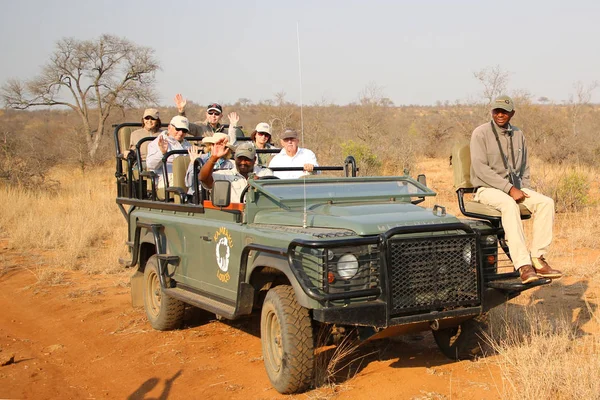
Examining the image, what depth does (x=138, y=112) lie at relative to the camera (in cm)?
3588

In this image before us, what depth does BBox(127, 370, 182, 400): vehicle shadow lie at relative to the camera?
530 centimetres

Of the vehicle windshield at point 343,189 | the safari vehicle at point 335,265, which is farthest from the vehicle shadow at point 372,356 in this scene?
the vehicle windshield at point 343,189

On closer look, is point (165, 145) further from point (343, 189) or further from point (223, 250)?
point (343, 189)

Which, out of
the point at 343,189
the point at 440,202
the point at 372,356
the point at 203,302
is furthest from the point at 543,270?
the point at 440,202

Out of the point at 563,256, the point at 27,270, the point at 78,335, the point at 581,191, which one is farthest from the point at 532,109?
the point at 78,335

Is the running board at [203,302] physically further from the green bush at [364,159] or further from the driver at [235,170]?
the green bush at [364,159]

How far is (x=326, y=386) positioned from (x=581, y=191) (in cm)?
1010

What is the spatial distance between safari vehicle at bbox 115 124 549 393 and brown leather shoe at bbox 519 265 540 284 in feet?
0.15

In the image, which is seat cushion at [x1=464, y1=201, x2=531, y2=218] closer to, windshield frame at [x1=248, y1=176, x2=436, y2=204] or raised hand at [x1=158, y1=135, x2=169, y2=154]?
windshield frame at [x1=248, y1=176, x2=436, y2=204]

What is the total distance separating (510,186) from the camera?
5.77 m

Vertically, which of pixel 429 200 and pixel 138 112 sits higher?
pixel 138 112

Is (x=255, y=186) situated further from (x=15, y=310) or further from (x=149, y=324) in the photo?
(x=15, y=310)

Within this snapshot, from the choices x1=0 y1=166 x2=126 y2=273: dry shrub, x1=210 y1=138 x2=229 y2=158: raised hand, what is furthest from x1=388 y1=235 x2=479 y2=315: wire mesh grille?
x1=0 y1=166 x2=126 y2=273: dry shrub

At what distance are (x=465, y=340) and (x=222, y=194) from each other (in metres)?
2.29
